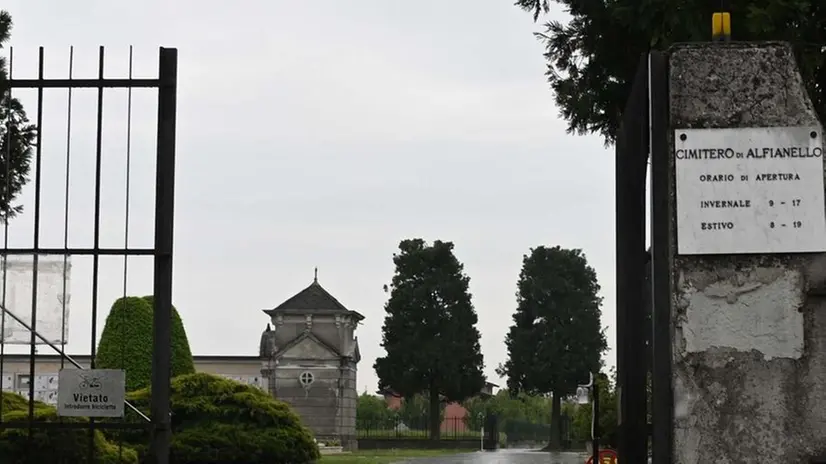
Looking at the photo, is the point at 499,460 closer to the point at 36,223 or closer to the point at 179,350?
the point at 179,350

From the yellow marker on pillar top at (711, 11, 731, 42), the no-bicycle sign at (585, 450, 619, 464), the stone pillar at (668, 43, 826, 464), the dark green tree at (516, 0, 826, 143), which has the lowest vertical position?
the no-bicycle sign at (585, 450, 619, 464)

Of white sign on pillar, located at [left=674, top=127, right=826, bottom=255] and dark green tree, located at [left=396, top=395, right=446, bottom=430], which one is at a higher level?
white sign on pillar, located at [left=674, top=127, right=826, bottom=255]

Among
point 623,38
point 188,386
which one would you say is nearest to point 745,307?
point 623,38

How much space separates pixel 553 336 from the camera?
63.5 meters

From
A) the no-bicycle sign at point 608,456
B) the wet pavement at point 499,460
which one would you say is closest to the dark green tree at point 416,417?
the wet pavement at point 499,460

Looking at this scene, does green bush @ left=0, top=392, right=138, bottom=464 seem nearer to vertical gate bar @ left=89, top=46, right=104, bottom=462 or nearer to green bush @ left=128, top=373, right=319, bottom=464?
vertical gate bar @ left=89, top=46, right=104, bottom=462

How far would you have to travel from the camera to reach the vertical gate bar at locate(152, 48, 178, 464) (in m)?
7.94

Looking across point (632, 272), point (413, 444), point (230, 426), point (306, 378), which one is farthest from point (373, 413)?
point (632, 272)

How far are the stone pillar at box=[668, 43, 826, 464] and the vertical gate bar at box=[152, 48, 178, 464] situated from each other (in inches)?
163

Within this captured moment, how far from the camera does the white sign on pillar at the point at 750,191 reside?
4664 mm

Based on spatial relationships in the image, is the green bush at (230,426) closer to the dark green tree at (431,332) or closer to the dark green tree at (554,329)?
the dark green tree at (431,332)

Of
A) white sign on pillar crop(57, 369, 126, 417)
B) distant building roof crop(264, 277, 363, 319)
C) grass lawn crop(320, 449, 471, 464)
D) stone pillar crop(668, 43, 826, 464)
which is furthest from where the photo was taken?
distant building roof crop(264, 277, 363, 319)

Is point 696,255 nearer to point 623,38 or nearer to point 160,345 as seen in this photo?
point 160,345

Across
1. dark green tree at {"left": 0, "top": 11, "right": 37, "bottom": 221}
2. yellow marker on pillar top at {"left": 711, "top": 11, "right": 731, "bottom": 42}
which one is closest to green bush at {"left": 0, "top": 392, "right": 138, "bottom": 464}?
dark green tree at {"left": 0, "top": 11, "right": 37, "bottom": 221}
